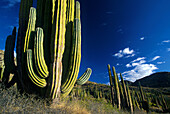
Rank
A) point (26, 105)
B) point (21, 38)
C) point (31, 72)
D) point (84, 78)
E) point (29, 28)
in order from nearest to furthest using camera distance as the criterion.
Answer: point (26, 105), point (31, 72), point (29, 28), point (21, 38), point (84, 78)

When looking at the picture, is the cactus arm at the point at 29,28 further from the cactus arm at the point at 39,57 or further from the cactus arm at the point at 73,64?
the cactus arm at the point at 73,64

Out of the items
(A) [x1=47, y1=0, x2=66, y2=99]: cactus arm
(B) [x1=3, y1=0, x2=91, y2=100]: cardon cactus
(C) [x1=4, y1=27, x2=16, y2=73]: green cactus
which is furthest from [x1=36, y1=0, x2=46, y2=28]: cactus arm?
(C) [x1=4, y1=27, x2=16, y2=73]: green cactus

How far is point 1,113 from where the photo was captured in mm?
2219

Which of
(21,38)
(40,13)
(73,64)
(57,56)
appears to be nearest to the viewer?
(57,56)

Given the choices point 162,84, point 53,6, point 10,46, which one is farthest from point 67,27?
point 162,84

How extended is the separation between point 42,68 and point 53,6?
2.42 meters

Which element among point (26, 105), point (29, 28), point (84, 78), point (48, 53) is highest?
point (29, 28)

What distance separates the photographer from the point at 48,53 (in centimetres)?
412

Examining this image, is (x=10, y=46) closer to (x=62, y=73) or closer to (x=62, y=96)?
(x=62, y=73)

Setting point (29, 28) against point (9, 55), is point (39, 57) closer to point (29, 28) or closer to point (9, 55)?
point (29, 28)

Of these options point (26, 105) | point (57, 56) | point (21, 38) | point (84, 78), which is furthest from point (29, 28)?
point (84, 78)

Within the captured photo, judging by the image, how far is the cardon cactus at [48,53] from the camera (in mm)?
3658

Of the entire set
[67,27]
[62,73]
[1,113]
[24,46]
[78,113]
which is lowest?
[78,113]


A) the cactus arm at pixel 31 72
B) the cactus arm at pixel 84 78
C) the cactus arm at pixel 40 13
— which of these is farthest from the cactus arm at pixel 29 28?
the cactus arm at pixel 84 78
